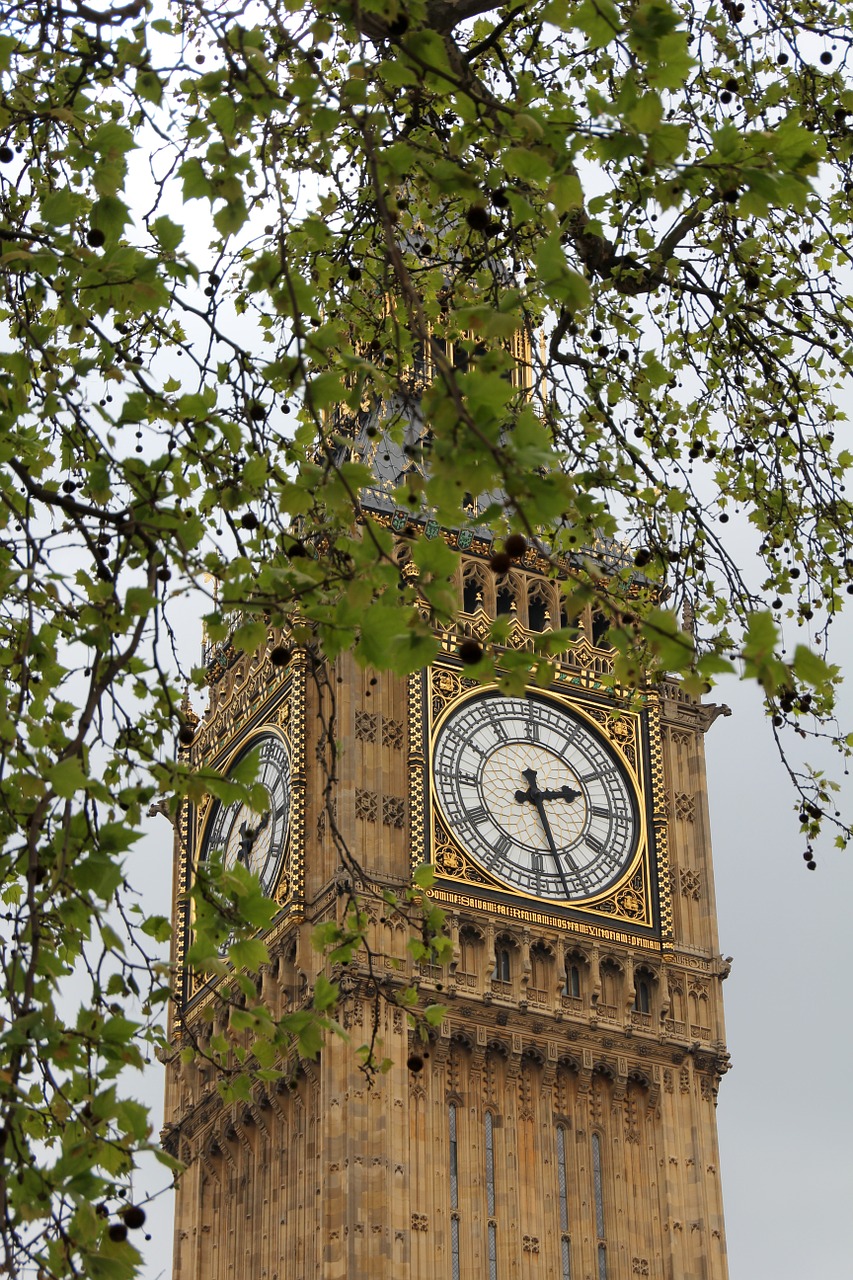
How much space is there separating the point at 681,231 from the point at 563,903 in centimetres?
2205

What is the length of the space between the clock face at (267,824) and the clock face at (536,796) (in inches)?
97.8

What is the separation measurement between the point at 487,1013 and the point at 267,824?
4.37 m

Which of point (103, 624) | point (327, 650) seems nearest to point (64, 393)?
point (103, 624)

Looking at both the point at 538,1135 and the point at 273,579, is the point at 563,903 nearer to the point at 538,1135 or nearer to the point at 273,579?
the point at 538,1135

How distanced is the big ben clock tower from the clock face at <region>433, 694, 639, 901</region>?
1.7 inches

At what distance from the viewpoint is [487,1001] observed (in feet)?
124

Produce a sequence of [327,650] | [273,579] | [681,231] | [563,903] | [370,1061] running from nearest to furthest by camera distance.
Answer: [327,650] < [273,579] < [370,1061] < [681,231] < [563,903]

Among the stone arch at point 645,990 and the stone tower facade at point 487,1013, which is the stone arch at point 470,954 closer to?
the stone tower facade at point 487,1013

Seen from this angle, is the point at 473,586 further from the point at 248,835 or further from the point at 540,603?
the point at 248,835

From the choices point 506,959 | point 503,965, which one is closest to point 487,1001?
point 503,965

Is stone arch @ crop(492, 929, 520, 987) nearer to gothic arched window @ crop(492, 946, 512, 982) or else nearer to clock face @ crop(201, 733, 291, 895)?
gothic arched window @ crop(492, 946, 512, 982)

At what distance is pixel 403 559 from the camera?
1608 inches

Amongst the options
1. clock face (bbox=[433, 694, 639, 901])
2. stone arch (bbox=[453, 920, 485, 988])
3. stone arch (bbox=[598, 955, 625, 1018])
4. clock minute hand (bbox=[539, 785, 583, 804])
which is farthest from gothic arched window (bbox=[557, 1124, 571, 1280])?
clock minute hand (bbox=[539, 785, 583, 804])

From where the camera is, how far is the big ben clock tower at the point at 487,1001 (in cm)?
3634
